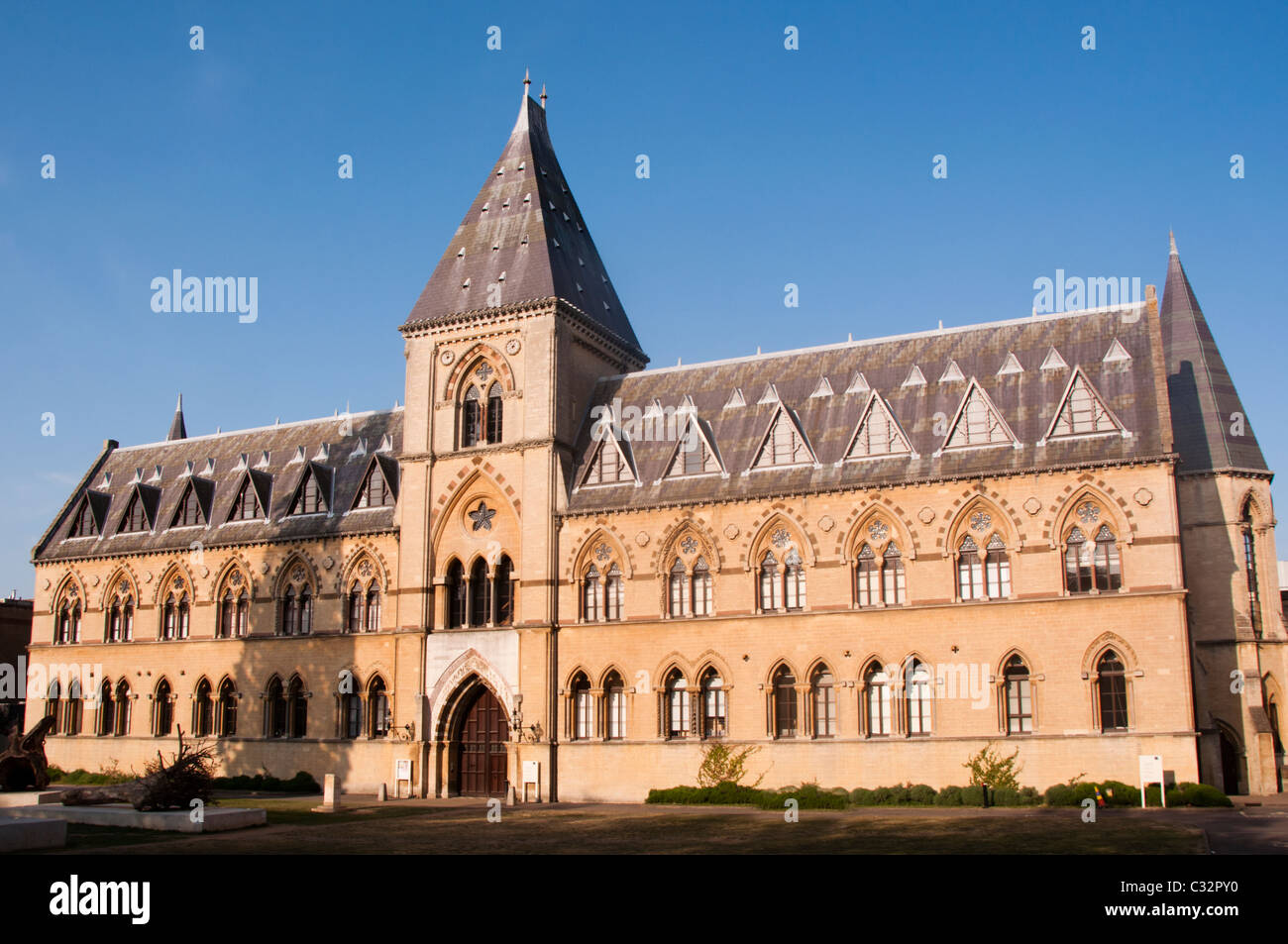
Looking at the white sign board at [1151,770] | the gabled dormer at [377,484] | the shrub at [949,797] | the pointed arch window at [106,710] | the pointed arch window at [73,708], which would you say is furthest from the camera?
the pointed arch window at [73,708]

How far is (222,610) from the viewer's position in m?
52.1

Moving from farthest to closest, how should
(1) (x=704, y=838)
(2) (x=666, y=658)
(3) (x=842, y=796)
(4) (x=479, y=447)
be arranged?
(4) (x=479, y=447)
(2) (x=666, y=658)
(3) (x=842, y=796)
(1) (x=704, y=838)

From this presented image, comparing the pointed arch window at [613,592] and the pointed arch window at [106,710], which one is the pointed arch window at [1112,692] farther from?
the pointed arch window at [106,710]

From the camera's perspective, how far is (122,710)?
177 ft

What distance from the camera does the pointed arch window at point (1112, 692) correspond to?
35.2 m

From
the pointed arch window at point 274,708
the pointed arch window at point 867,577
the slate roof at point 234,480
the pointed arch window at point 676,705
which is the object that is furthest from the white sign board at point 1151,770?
the pointed arch window at point 274,708

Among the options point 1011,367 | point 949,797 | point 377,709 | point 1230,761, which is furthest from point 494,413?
point 1230,761

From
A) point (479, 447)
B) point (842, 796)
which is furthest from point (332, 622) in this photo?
point (842, 796)

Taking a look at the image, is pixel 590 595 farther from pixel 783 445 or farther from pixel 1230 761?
pixel 1230 761

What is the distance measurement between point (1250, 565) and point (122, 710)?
47.9 meters

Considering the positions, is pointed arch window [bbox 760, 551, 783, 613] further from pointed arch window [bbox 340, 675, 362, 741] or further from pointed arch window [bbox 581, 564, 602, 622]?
pointed arch window [bbox 340, 675, 362, 741]

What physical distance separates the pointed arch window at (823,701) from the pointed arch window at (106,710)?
3407 centimetres
